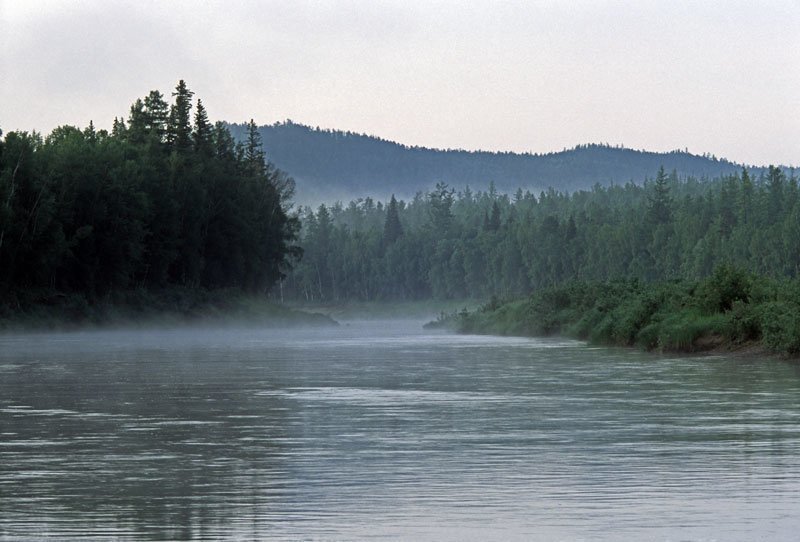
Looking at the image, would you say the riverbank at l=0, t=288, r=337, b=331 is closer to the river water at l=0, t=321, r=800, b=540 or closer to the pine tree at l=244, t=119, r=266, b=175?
the pine tree at l=244, t=119, r=266, b=175

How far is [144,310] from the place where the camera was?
9331 cm

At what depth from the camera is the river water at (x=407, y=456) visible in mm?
11664

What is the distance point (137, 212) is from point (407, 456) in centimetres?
7927

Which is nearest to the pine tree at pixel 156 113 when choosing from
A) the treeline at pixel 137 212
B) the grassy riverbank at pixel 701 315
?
the treeline at pixel 137 212

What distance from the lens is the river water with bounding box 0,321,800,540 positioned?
11664 millimetres

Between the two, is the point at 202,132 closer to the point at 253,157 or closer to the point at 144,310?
the point at 253,157

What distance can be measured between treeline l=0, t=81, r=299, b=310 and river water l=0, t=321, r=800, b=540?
5042 cm

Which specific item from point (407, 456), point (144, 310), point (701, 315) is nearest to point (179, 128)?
point (144, 310)

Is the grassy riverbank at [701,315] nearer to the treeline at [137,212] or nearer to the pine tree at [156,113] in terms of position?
the treeline at [137,212]

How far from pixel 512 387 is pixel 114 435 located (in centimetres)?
1123

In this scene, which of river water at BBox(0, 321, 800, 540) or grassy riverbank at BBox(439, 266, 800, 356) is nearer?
river water at BBox(0, 321, 800, 540)

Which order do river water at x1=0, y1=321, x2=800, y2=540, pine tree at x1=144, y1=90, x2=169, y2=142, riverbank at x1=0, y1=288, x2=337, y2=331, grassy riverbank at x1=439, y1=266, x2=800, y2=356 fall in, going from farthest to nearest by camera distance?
pine tree at x1=144, y1=90, x2=169, y2=142 → riverbank at x1=0, y1=288, x2=337, y2=331 → grassy riverbank at x1=439, y1=266, x2=800, y2=356 → river water at x1=0, y1=321, x2=800, y2=540

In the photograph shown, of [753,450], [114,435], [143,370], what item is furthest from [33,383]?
[753,450]

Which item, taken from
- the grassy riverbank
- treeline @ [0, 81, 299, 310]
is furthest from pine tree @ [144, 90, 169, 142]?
the grassy riverbank
